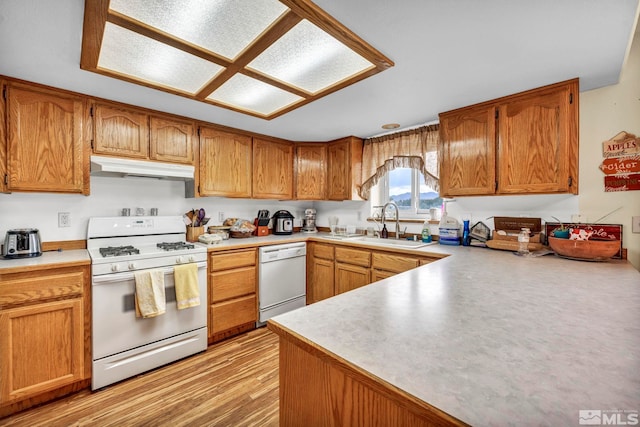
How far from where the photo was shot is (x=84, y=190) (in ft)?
6.93

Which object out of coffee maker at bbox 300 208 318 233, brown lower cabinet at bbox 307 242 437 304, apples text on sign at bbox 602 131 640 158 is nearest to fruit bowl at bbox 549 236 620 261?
apples text on sign at bbox 602 131 640 158

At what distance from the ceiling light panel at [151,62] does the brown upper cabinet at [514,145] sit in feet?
6.41

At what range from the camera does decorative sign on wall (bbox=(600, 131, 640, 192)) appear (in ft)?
5.97

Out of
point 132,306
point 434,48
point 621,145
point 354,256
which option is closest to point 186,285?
point 132,306

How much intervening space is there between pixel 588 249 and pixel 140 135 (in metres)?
3.44

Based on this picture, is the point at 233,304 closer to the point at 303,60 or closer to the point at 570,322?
the point at 303,60

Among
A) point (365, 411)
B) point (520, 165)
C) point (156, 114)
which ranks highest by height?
point (156, 114)

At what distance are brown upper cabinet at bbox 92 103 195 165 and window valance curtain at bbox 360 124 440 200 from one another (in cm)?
194

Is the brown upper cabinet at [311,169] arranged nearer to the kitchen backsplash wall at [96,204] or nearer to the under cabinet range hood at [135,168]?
the kitchen backsplash wall at [96,204]

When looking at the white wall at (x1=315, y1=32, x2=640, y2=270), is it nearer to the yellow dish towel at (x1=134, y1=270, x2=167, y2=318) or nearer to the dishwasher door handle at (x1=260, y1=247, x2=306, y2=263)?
the dishwasher door handle at (x1=260, y1=247, x2=306, y2=263)

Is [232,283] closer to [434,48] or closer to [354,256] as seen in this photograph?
[354,256]

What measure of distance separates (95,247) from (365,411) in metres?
2.56

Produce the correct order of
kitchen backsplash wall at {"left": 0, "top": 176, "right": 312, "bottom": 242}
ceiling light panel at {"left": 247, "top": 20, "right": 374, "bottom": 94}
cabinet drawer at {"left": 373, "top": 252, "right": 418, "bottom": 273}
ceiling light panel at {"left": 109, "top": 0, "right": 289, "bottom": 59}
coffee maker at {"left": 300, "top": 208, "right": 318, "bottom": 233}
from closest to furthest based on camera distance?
ceiling light panel at {"left": 109, "top": 0, "right": 289, "bottom": 59}, ceiling light panel at {"left": 247, "top": 20, "right": 374, "bottom": 94}, kitchen backsplash wall at {"left": 0, "top": 176, "right": 312, "bottom": 242}, cabinet drawer at {"left": 373, "top": 252, "right": 418, "bottom": 273}, coffee maker at {"left": 300, "top": 208, "right": 318, "bottom": 233}

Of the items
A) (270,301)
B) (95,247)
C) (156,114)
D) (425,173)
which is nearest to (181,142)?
(156,114)
